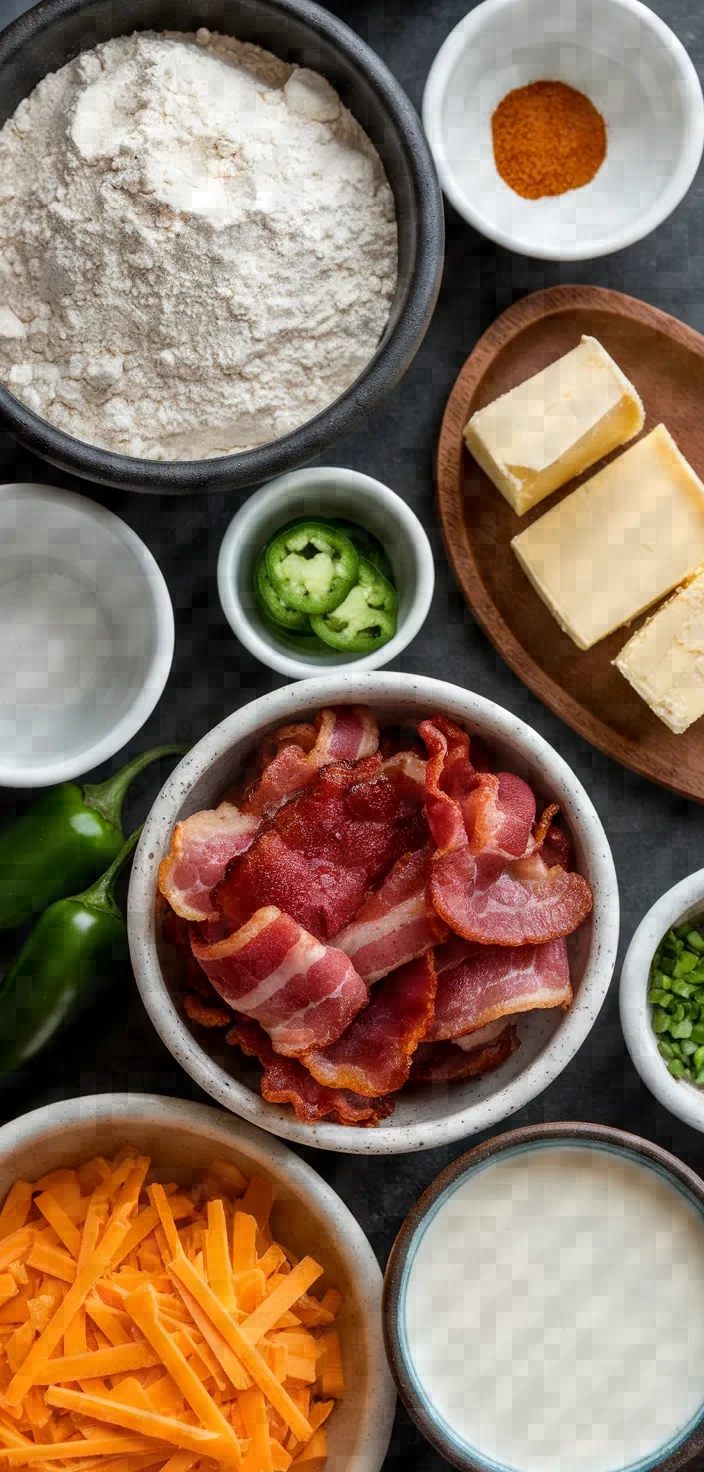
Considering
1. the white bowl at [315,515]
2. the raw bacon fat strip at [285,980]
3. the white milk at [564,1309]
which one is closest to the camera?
the raw bacon fat strip at [285,980]

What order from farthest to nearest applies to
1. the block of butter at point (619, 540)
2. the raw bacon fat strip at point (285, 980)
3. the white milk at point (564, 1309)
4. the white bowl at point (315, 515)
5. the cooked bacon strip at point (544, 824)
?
the block of butter at point (619, 540) → the white bowl at point (315, 515) → the white milk at point (564, 1309) → the cooked bacon strip at point (544, 824) → the raw bacon fat strip at point (285, 980)

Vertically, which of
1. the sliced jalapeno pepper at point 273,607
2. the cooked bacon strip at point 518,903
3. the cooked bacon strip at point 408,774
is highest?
the sliced jalapeno pepper at point 273,607

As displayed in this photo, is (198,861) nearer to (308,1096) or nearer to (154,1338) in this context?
(308,1096)

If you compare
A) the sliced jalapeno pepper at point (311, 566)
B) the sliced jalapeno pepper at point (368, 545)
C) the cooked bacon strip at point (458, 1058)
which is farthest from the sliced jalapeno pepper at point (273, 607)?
the cooked bacon strip at point (458, 1058)

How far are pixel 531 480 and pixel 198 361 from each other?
631 millimetres

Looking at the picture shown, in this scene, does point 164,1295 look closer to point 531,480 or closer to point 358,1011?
point 358,1011

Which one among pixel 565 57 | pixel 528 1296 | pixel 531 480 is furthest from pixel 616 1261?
pixel 565 57

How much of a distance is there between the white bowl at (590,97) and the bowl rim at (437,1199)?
1.52 metres

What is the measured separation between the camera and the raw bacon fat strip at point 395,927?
1.90 meters

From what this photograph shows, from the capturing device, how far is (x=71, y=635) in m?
2.33

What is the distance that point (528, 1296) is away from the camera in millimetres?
2078

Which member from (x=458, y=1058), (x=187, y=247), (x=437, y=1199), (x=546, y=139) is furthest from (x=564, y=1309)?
(x=546, y=139)

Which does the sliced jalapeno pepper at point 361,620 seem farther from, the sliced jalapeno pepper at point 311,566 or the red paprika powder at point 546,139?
the red paprika powder at point 546,139

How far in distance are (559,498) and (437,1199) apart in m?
1.27
